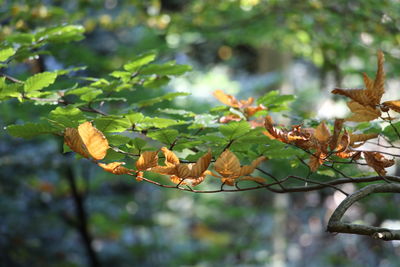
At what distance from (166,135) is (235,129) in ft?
0.38

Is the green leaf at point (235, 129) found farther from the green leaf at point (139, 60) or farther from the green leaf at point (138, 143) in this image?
the green leaf at point (139, 60)

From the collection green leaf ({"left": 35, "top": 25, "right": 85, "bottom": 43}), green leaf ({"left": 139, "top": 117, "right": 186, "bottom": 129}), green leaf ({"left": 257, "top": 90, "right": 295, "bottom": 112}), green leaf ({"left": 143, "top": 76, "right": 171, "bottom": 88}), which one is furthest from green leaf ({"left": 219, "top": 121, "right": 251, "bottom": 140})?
green leaf ({"left": 35, "top": 25, "right": 85, "bottom": 43})

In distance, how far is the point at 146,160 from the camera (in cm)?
65

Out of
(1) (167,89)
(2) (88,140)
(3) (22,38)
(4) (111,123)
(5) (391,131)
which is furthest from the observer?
(1) (167,89)

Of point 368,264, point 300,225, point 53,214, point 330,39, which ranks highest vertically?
point 330,39

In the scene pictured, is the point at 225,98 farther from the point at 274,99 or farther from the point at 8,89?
the point at 8,89

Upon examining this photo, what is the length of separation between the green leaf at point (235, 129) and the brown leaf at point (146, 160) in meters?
0.12

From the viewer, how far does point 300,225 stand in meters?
5.79

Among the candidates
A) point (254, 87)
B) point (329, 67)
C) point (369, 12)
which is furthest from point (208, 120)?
point (329, 67)

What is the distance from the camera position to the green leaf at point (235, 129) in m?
0.70

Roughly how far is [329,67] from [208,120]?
7.19 feet

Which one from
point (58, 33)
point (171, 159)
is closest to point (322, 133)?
point (171, 159)

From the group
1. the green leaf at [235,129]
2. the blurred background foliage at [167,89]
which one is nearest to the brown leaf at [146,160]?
the green leaf at [235,129]

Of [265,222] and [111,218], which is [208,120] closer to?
[111,218]
